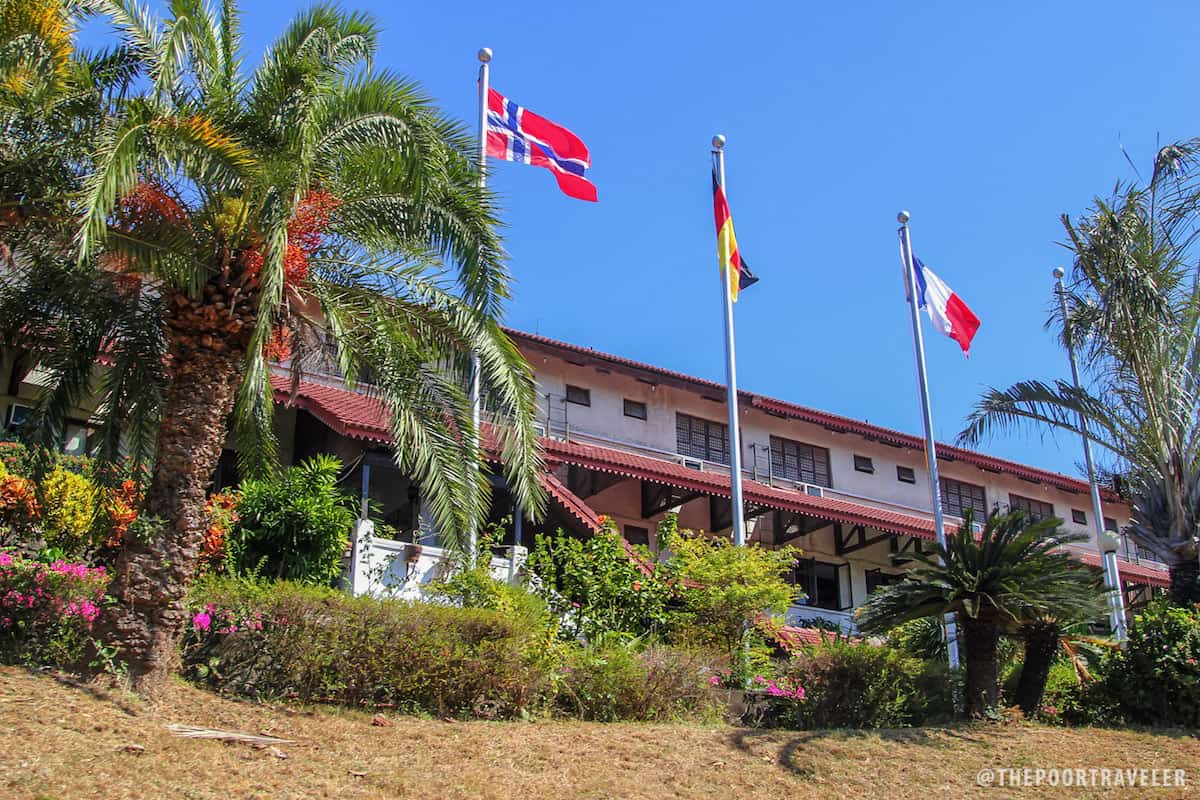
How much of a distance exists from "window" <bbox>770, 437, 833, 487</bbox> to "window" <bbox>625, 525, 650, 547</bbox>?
17.3 ft

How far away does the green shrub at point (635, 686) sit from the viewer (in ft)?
44.8

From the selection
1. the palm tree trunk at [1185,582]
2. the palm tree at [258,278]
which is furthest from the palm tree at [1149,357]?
the palm tree at [258,278]

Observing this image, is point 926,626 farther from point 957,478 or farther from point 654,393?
point 957,478

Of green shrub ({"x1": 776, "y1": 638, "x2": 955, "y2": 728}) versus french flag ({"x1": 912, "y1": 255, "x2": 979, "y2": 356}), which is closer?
green shrub ({"x1": 776, "y1": 638, "x2": 955, "y2": 728})

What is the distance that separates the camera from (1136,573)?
3256cm

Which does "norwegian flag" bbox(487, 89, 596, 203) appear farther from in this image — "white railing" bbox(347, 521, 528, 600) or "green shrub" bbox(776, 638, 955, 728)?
"green shrub" bbox(776, 638, 955, 728)

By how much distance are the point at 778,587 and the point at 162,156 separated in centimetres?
1009

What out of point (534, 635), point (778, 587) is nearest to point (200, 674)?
point (534, 635)

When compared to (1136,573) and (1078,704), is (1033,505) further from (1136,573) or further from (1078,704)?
(1078,704)

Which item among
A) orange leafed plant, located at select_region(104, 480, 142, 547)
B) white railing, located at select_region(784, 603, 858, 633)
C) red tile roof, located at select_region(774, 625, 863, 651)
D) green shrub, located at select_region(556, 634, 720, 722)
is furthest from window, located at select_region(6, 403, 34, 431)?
white railing, located at select_region(784, 603, 858, 633)

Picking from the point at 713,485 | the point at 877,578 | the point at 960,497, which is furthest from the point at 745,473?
the point at 960,497

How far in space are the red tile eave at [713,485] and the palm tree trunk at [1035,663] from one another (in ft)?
30.1

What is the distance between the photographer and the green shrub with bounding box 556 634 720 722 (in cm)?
1366

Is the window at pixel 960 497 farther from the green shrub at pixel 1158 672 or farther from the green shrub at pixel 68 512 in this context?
the green shrub at pixel 68 512
